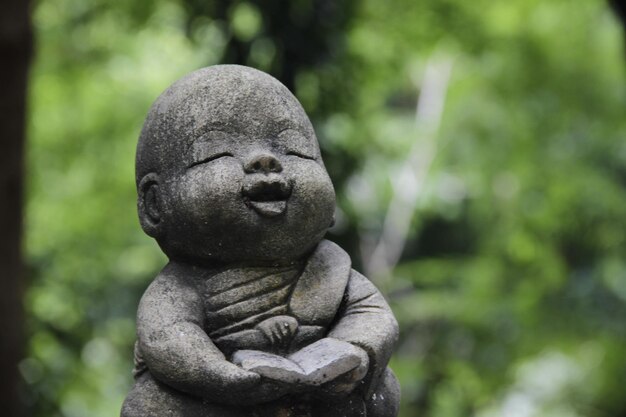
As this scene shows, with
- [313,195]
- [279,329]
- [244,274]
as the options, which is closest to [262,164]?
[313,195]

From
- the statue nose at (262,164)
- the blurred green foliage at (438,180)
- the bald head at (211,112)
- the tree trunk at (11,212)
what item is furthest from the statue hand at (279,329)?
the blurred green foliage at (438,180)

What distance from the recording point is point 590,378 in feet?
40.8

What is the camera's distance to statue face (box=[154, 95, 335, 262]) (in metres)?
4.22

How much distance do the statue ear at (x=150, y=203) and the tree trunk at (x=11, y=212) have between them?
381 centimetres

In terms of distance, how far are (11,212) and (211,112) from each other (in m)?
4.19

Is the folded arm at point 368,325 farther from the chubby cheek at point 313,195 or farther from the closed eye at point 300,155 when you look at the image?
the closed eye at point 300,155

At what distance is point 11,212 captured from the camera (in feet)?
26.5

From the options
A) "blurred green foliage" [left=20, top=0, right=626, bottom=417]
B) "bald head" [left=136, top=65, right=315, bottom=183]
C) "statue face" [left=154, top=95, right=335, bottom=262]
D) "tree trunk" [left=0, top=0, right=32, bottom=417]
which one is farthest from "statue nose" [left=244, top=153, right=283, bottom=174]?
"blurred green foliage" [left=20, top=0, right=626, bottom=417]

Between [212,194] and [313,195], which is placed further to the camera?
[313,195]

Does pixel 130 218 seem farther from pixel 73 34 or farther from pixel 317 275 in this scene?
pixel 317 275

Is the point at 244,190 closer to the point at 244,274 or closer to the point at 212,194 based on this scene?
the point at 212,194

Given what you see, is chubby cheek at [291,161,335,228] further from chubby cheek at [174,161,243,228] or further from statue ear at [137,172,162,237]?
statue ear at [137,172,162,237]

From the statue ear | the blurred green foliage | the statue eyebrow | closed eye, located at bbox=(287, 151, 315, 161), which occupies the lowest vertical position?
the blurred green foliage

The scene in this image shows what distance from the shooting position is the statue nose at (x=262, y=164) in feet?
13.9
